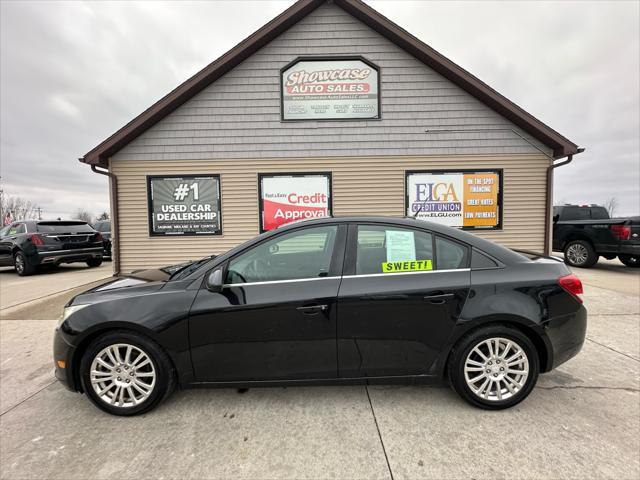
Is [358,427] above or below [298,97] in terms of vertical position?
below

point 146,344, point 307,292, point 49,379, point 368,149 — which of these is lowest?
point 49,379

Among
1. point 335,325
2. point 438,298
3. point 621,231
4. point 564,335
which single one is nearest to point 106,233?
point 335,325

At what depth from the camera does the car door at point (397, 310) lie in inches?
89.8

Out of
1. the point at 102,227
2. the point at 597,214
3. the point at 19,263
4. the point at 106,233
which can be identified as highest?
the point at 597,214

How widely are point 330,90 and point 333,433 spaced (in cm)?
693

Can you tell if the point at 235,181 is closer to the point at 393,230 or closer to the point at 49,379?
the point at 49,379

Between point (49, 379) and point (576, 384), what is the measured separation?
494 centimetres

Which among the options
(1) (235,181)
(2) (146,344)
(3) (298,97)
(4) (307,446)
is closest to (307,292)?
(4) (307,446)

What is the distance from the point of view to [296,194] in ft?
23.2

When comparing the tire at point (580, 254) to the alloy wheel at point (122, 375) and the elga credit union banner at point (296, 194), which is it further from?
the alloy wheel at point (122, 375)

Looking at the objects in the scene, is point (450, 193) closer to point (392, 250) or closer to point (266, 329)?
point (392, 250)

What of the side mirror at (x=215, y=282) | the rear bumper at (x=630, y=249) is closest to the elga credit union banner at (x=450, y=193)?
the rear bumper at (x=630, y=249)

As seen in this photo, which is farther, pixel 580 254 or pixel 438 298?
pixel 580 254

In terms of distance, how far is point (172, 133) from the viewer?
278 inches
